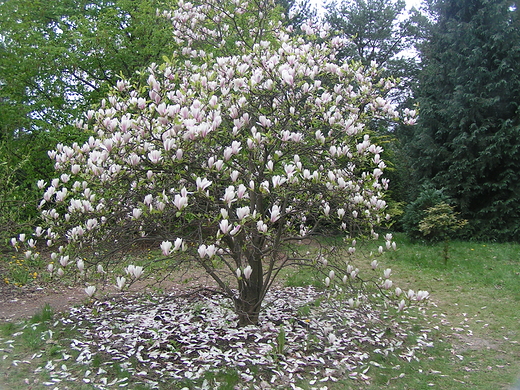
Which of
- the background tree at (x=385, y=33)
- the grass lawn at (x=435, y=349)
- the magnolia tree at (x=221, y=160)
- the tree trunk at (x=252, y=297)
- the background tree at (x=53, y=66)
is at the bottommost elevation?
the grass lawn at (x=435, y=349)

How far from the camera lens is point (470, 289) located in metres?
6.29

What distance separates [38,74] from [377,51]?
54.2 feet

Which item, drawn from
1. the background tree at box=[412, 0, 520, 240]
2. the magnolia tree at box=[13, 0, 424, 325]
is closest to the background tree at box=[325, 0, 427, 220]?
the background tree at box=[412, 0, 520, 240]

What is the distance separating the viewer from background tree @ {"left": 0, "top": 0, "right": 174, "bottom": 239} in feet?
27.4

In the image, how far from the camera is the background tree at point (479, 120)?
32.8ft

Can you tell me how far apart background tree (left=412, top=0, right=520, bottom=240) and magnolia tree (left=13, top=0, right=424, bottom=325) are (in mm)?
7257

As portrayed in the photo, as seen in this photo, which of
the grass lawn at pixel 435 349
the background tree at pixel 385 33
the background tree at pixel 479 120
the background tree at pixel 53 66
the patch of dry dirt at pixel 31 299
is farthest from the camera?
the background tree at pixel 385 33

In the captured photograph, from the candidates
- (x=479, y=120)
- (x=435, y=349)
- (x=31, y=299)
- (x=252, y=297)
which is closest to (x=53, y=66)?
(x=31, y=299)

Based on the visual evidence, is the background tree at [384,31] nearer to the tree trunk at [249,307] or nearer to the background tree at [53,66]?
the background tree at [53,66]

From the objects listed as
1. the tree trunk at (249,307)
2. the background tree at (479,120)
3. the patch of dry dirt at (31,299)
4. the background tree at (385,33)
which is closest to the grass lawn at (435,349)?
the patch of dry dirt at (31,299)

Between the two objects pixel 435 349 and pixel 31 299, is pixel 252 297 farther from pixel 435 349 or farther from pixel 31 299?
pixel 31 299

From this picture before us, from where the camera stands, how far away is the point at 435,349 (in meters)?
4.09

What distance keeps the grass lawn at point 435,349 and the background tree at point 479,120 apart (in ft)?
13.2

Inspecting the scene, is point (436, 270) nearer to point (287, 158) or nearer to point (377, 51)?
point (287, 158)
